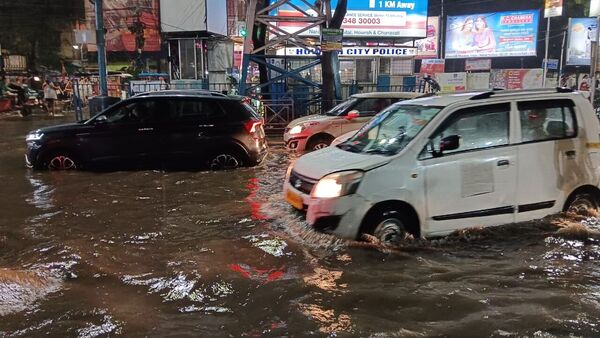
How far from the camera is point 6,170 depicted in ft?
36.3

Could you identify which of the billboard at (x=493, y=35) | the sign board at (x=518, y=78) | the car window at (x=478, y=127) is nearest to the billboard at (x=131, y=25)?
the sign board at (x=518, y=78)

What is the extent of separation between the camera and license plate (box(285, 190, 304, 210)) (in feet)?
20.0

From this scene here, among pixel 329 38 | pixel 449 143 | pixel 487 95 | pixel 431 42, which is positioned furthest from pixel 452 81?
pixel 449 143

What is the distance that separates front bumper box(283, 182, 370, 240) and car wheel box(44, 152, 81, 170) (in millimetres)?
6427

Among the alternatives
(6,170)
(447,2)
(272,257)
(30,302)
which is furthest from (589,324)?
(447,2)

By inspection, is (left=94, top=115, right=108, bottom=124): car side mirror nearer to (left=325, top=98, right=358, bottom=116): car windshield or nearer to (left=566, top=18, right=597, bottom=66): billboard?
(left=325, top=98, right=358, bottom=116): car windshield

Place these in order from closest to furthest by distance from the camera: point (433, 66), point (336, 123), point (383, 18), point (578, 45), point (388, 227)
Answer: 1. point (388, 227)
2. point (336, 123)
3. point (383, 18)
4. point (578, 45)
5. point (433, 66)

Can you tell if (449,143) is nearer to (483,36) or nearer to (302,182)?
(302,182)

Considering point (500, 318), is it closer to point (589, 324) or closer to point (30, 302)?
point (589, 324)

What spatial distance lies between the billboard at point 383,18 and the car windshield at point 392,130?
2176cm

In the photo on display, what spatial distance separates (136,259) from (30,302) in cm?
126

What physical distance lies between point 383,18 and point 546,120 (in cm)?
2362

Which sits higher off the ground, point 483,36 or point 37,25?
point 37,25

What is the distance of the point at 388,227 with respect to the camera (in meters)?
5.78
